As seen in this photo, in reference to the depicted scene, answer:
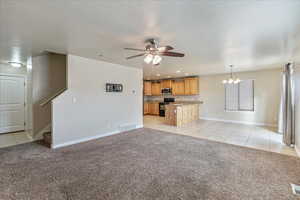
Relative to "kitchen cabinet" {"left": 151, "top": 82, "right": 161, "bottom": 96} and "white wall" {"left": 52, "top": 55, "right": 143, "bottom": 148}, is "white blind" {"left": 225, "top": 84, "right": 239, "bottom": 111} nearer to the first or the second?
"kitchen cabinet" {"left": 151, "top": 82, "right": 161, "bottom": 96}

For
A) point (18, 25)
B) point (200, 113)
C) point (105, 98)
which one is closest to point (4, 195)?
point (18, 25)

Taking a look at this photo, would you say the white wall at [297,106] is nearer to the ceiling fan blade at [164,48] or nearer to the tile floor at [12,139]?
the ceiling fan blade at [164,48]

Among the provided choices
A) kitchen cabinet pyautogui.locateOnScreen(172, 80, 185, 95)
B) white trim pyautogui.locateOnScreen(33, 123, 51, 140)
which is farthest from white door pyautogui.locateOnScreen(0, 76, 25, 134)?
kitchen cabinet pyautogui.locateOnScreen(172, 80, 185, 95)

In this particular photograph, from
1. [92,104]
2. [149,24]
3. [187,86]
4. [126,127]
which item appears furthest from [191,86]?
[149,24]

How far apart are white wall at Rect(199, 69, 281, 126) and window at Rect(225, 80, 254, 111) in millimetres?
175

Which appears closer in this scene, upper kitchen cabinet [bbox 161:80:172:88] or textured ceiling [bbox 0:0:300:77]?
textured ceiling [bbox 0:0:300:77]

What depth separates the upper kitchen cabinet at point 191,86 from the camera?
7539mm

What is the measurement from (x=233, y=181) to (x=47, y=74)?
217 inches

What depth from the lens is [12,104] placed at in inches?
197

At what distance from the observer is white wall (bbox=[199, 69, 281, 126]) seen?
5.70m

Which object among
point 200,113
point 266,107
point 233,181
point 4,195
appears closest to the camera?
point 4,195

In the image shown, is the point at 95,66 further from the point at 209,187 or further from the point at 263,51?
the point at 263,51

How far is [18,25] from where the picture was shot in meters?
2.17

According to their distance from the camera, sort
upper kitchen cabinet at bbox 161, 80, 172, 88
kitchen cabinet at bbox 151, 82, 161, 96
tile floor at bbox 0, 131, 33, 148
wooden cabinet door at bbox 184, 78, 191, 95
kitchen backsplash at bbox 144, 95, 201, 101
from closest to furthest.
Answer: tile floor at bbox 0, 131, 33, 148
wooden cabinet door at bbox 184, 78, 191, 95
kitchen backsplash at bbox 144, 95, 201, 101
upper kitchen cabinet at bbox 161, 80, 172, 88
kitchen cabinet at bbox 151, 82, 161, 96
